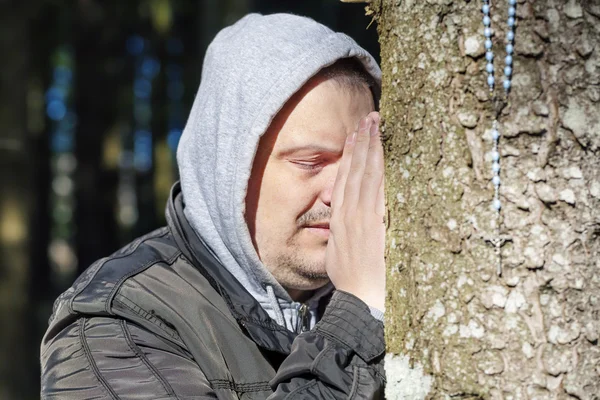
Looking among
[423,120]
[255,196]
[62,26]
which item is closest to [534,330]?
[423,120]

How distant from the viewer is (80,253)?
9078 millimetres

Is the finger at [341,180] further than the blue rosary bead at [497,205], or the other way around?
the finger at [341,180]

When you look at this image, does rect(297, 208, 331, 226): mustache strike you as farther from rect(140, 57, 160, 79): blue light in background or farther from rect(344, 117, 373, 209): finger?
rect(140, 57, 160, 79): blue light in background

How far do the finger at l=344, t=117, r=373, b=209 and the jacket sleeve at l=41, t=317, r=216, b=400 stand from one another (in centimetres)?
68

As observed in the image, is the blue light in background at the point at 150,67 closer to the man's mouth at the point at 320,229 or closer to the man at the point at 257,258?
the man at the point at 257,258

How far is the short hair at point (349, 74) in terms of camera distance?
279cm

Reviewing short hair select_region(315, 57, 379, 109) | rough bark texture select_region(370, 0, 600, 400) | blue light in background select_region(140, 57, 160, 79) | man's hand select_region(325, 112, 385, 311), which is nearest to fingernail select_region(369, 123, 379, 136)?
man's hand select_region(325, 112, 385, 311)

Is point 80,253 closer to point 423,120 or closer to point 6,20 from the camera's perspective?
point 6,20

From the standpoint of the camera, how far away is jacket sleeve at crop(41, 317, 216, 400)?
2.06 m

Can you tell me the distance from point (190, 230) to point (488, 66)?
1.48m

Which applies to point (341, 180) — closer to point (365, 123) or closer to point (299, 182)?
point (365, 123)

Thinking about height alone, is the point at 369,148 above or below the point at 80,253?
above

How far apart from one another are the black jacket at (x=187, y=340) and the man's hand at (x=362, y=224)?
0.19 ft

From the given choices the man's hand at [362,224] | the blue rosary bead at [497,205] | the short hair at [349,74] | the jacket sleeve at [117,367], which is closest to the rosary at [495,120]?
the blue rosary bead at [497,205]
